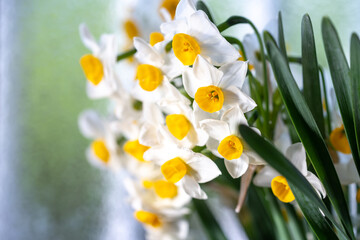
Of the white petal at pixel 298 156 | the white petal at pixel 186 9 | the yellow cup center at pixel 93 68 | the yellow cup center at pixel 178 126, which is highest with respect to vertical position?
the white petal at pixel 186 9

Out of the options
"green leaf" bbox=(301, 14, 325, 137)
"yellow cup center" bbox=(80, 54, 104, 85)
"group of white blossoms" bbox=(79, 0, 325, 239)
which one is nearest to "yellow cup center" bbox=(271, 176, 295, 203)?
"group of white blossoms" bbox=(79, 0, 325, 239)

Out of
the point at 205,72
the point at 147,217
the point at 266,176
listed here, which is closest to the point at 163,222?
the point at 147,217

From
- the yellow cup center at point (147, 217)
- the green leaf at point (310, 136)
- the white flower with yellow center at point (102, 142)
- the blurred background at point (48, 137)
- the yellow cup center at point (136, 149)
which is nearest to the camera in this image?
the green leaf at point (310, 136)

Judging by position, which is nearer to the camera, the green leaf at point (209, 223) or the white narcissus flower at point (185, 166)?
the white narcissus flower at point (185, 166)

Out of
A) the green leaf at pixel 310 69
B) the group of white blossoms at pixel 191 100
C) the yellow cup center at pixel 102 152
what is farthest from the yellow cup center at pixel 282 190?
the yellow cup center at pixel 102 152

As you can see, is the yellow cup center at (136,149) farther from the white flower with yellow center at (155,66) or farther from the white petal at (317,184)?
the white petal at (317,184)

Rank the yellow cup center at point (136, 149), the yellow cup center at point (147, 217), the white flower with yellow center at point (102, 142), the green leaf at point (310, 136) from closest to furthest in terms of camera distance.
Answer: the green leaf at point (310, 136), the yellow cup center at point (136, 149), the yellow cup center at point (147, 217), the white flower with yellow center at point (102, 142)

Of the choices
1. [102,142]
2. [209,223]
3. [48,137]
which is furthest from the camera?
[48,137]

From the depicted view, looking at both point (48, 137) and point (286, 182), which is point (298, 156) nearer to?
point (286, 182)
